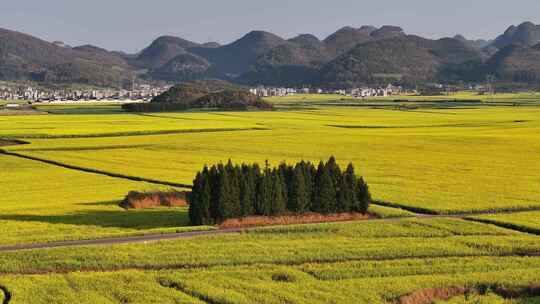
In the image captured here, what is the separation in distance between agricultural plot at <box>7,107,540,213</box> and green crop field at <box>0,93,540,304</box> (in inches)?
10.2

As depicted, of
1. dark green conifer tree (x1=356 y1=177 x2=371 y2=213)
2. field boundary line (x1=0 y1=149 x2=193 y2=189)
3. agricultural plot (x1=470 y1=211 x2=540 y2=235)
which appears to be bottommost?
field boundary line (x1=0 y1=149 x2=193 y2=189)

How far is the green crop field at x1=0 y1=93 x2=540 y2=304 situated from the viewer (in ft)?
93.5

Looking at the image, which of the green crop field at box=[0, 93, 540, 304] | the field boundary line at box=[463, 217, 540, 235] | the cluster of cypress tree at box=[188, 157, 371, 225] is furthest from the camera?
the cluster of cypress tree at box=[188, 157, 371, 225]

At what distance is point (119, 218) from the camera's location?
44.2 meters

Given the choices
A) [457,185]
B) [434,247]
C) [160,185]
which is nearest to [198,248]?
[434,247]

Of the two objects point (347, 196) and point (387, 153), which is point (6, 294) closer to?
point (347, 196)

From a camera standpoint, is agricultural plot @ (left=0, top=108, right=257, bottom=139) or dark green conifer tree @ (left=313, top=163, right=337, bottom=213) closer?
dark green conifer tree @ (left=313, top=163, right=337, bottom=213)

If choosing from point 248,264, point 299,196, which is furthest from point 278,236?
point 299,196

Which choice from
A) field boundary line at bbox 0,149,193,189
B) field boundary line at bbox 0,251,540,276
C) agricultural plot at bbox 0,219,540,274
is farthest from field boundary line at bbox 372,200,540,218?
field boundary line at bbox 0,149,193,189

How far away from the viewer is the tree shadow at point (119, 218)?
41806mm

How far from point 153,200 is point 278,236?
14.6 metres

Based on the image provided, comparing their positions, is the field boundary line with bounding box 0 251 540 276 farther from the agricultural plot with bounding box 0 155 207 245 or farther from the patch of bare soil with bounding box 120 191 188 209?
the patch of bare soil with bounding box 120 191 188 209

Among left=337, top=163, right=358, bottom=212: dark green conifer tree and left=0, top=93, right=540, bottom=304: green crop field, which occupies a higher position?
left=337, top=163, right=358, bottom=212: dark green conifer tree

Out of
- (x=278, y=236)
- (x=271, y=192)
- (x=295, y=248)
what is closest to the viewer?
(x=295, y=248)
